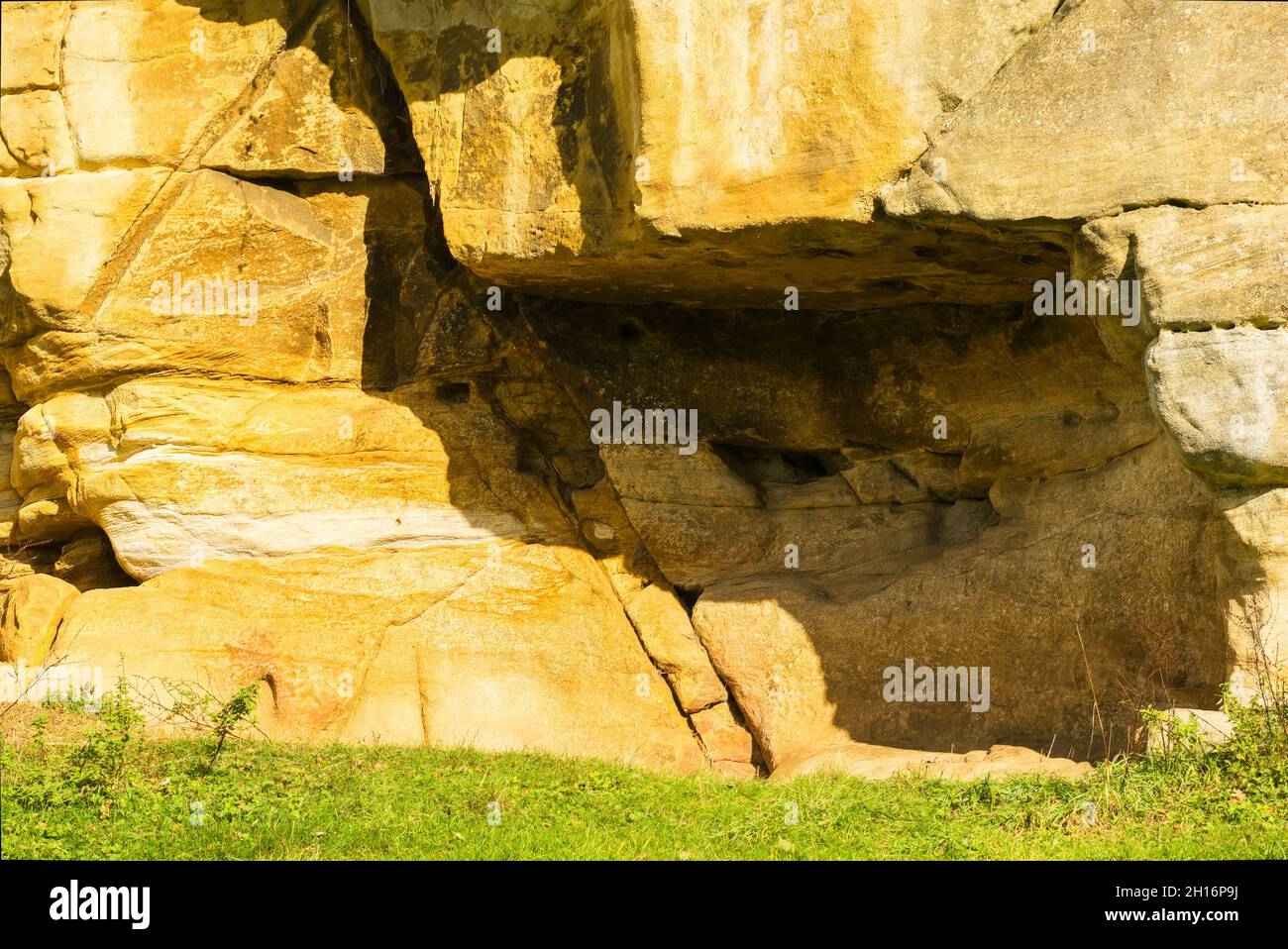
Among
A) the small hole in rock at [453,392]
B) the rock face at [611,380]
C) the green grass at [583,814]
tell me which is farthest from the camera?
the small hole in rock at [453,392]

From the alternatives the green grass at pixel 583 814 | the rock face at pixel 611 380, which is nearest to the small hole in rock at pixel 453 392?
the rock face at pixel 611 380

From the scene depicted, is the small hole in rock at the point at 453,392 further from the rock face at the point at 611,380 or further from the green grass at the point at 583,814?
the green grass at the point at 583,814

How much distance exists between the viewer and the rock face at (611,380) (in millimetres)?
9211

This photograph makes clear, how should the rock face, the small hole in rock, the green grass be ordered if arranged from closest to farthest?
the green grass, the rock face, the small hole in rock

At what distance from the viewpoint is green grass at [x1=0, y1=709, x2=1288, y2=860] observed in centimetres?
743

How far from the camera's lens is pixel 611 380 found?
1213 cm

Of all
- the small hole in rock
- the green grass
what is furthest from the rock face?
the green grass

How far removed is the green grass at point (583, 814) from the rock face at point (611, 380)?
4.27 feet

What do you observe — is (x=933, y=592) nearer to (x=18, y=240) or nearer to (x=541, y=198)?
(x=541, y=198)

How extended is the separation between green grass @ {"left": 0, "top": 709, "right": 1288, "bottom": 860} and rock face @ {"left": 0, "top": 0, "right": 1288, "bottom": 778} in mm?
1300

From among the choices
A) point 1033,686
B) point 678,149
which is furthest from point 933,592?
point 678,149

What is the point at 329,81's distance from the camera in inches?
487

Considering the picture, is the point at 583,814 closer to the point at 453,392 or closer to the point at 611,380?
the point at 611,380

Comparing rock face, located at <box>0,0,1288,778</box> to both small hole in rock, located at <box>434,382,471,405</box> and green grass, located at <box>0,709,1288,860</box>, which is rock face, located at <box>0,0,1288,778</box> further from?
green grass, located at <box>0,709,1288,860</box>
